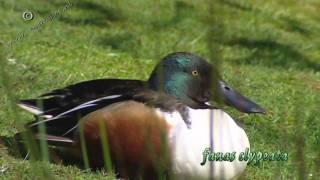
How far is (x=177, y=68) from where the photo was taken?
16.0 ft

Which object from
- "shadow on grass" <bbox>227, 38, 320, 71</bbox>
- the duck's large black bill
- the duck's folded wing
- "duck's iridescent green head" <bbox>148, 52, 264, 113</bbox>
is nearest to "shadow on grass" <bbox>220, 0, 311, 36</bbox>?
"shadow on grass" <bbox>227, 38, 320, 71</bbox>

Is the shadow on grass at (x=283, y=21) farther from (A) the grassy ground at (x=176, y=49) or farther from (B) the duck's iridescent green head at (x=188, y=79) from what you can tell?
(B) the duck's iridescent green head at (x=188, y=79)

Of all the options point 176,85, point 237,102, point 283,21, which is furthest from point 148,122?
point 283,21

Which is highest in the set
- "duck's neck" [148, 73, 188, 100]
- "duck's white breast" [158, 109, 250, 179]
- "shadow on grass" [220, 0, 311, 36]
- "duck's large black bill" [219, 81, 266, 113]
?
"shadow on grass" [220, 0, 311, 36]

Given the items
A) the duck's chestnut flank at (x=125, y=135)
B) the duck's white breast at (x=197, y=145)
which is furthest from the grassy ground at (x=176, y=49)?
the duck's white breast at (x=197, y=145)

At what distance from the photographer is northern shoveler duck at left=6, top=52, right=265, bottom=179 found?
4191mm

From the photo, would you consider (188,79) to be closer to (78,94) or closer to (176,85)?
(176,85)

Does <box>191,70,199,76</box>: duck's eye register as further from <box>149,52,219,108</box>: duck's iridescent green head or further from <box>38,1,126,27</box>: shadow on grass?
<box>38,1,126,27</box>: shadow on grass

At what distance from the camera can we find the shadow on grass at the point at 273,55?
27.1 ft

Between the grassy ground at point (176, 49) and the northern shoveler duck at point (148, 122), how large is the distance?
0.20m

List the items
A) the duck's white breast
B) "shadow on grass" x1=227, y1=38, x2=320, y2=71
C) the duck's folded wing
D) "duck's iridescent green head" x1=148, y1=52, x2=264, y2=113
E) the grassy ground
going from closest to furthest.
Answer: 1. the duck's white breast
2. the duck's folded wing
3. "duck's iridescent green head" x1=148, y1=52, x2=264, y2=113
4. the grassy ground
5. "shadow on grass" x1=227, y1=38, x2=320, y2=71

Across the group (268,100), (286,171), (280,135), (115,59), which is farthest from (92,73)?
(286,171)

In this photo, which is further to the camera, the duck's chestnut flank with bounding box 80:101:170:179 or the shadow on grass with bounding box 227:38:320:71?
the shadow on grass with bounding box 227:38:320:71

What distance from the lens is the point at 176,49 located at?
8.11 m
